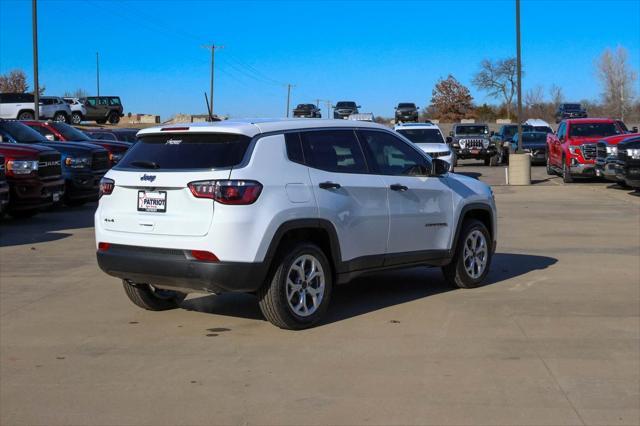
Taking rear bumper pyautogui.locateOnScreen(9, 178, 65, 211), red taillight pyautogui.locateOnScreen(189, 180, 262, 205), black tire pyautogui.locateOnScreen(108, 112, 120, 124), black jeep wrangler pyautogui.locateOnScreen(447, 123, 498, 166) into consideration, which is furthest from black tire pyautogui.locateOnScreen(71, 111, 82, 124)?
red taillight pyautogui.locateOnScreen(189, 180, 262, 205)

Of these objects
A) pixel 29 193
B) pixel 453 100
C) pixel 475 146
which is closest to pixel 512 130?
pixel 475 146

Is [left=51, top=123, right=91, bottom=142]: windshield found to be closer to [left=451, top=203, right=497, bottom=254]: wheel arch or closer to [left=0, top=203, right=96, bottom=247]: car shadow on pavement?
[left=0, top=203, right=96, bottom=247]: car shadow on pavement

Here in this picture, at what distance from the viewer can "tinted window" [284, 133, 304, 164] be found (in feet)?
22.4

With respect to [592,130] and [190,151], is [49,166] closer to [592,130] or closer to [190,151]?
[190,151]

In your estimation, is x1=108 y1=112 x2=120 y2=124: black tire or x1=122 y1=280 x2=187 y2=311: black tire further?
x1=108 y1=112 x2=120 y2=124: black tire

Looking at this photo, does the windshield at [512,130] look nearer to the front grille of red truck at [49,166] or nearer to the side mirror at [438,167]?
the front grille of red truck at [49,166]

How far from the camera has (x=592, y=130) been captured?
81.7 ft

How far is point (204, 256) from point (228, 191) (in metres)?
0.54

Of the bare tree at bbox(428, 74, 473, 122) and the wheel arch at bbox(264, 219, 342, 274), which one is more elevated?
the bare tree at bbox(428, 74, 473, 122)

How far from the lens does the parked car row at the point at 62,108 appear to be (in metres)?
45.1

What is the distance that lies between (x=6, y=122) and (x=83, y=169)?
194 cm

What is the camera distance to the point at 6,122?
17297 mm

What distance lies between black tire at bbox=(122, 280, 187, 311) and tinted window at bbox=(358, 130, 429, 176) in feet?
7.60

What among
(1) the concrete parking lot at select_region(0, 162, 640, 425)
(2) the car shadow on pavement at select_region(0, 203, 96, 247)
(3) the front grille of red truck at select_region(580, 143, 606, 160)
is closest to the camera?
(1) the concrete parking lot at select_region(0, 162, 640, 425)
